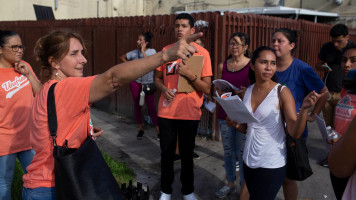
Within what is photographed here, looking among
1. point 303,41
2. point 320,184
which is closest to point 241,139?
point 320,184

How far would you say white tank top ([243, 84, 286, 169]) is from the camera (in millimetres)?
2639

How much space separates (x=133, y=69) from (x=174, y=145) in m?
2.22

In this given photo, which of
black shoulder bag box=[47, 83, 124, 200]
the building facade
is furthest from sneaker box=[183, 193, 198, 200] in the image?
the building facade

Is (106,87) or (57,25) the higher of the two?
(57,25)

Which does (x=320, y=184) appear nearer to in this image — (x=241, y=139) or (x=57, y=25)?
(x=241, y=139)

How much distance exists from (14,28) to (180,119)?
12344 millimetres

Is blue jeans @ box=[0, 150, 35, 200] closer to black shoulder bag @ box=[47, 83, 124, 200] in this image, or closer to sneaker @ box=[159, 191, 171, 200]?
black shoulder bag @ box=[47, 83, 124, 200]

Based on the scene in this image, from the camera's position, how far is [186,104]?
359 cm

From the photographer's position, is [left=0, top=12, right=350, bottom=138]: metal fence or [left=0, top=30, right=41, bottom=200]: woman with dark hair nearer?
[left=0, top=30, right=41, bottom=200]: woman with dark hair

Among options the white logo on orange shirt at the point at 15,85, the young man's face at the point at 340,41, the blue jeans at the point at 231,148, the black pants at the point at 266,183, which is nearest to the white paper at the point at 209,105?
the blue jeans at the point at 231,148

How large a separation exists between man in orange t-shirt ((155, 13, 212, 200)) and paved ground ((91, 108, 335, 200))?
1.38 ft

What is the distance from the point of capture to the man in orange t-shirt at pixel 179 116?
359 cm

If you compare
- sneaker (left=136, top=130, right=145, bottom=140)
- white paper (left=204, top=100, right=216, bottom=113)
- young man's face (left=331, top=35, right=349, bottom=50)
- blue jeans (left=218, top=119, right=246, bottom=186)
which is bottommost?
sneaker (left=136, top=130, right=145, bottom=140)

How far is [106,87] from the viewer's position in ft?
5.21
